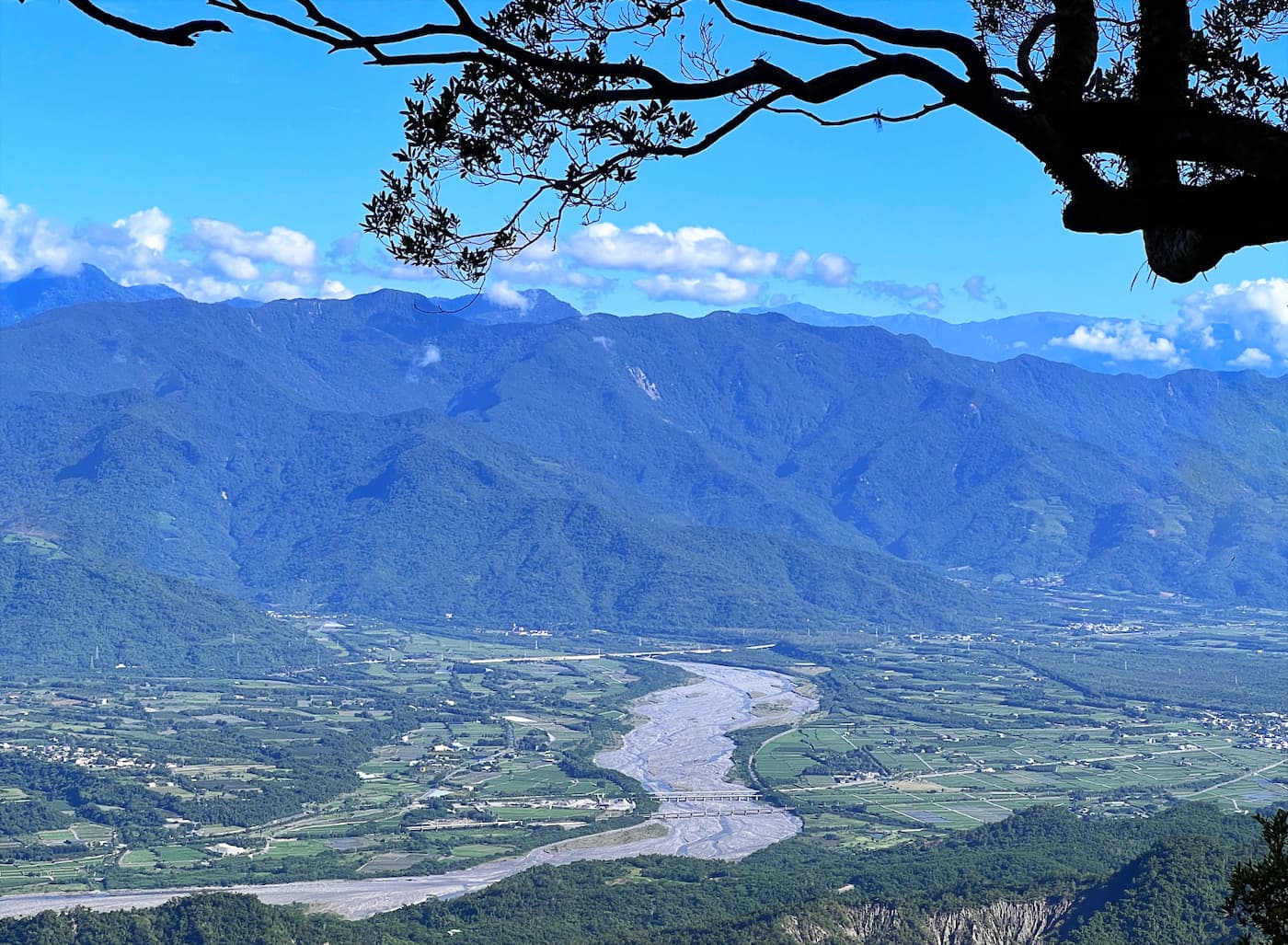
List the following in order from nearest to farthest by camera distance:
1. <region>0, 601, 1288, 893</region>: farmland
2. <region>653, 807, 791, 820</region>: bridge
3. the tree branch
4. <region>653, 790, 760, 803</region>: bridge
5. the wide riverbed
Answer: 1. the tree branch
2. the wide riverbed
3. <region>0, 601, 1288, 893</region>: farmland
4. <region>653, 807, 791, 820</region>: bridge
5. <region>653, 790, 760, 803</region>: bridge

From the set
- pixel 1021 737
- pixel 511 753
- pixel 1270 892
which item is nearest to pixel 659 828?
pixel 511 753

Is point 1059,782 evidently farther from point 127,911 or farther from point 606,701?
point 127,911

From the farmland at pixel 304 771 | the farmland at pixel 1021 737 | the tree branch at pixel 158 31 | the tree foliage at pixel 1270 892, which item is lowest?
the farmland at pixel 304 771

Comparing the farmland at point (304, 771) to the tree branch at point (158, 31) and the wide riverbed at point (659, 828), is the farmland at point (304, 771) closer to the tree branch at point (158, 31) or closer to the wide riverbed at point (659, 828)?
the wide riverbed at point (659, 828)

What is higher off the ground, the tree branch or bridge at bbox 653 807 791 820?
the tree branch

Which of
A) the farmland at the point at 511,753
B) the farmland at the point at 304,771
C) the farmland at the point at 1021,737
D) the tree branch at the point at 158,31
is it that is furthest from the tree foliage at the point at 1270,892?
the farmland at the point at 1021,737

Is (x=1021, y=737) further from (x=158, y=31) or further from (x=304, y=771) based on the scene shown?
(x=158, y=31)

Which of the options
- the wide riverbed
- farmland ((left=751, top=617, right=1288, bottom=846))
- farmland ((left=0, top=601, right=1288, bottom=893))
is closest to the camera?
the wide riverbed

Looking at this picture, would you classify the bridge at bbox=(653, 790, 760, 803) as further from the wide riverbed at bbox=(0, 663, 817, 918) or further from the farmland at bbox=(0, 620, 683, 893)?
the farmland at bbox=(0, 620, 683, 893)

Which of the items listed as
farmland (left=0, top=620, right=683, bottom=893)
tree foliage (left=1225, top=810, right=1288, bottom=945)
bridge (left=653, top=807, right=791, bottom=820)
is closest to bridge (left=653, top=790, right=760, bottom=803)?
bridge (left=653, top=807, right=791, bottom=820)
